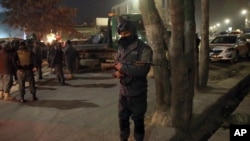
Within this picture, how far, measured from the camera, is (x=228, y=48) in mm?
18781

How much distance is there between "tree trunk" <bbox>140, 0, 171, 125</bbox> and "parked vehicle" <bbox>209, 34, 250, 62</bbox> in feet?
42.9

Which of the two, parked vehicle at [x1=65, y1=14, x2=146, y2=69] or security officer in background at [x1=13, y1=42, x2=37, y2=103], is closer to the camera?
security officer in background at [x1=13, y1=42, x2=37, y2=103]

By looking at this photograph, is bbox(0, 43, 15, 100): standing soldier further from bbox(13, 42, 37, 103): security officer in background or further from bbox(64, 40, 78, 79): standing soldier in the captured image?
bbox(64, 40, 78, 79): standing soldier

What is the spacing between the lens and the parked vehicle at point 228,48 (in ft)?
61.3

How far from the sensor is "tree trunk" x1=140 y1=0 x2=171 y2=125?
6.28 m

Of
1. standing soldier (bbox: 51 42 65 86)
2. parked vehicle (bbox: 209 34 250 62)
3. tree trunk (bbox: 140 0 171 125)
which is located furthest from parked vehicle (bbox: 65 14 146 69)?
tree trunk (bbox: 140 0 171 125)

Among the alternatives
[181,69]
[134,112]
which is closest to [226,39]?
[181,69]

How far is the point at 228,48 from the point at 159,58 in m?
13.5

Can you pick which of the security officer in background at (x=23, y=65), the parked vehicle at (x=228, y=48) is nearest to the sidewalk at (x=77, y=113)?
the security officer in background at (x=23, y=65)

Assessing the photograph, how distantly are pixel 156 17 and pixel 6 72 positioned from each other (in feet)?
17.9

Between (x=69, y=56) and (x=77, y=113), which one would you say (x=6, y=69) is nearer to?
(x=77, y=113)

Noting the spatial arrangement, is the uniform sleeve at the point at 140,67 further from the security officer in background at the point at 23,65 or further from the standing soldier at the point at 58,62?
the standing soldier at the point at 58,62

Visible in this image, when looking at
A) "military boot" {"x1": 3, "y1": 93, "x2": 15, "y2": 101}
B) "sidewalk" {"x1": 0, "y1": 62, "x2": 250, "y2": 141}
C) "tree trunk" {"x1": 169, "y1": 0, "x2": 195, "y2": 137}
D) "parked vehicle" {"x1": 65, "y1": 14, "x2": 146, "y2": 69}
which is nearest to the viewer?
"tree trunk" {"x1": 169, "y1": 0, "x2": 195, "y2": 137}

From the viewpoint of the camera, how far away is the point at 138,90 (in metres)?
4.81
